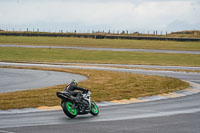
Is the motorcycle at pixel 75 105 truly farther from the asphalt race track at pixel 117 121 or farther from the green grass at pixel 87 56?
the green grass at pixel 87 56

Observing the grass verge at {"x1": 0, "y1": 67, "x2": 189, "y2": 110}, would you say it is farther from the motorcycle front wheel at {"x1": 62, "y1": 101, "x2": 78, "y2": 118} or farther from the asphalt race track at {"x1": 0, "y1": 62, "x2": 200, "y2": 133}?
the motorcycle front wheel at {"x1": 62, "y1": 101, "x2": 78, "y2": 118}

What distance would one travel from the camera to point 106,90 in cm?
2900

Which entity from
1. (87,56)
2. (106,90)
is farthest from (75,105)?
(87,56)

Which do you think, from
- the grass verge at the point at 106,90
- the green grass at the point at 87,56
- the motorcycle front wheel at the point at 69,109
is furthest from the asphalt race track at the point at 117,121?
the green grass at the point at 87,56

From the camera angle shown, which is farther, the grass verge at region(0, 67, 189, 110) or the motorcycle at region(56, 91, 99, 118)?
the grass verge at region(0, 67, 189, 110)

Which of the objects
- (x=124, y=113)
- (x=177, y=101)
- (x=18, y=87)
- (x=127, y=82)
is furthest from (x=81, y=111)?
(x=127, y=82)

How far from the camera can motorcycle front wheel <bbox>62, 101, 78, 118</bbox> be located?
18.0 m

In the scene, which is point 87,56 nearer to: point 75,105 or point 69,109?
point 75,105

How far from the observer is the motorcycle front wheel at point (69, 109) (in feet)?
59.1

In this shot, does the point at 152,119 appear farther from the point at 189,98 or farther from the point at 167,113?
the point at 189,98

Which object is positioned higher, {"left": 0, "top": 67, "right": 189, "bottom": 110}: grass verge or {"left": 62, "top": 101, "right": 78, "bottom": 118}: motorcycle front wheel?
{"left": 62, "top": 101, "right": 78, "bottom": 118}: motorcycle front wheel

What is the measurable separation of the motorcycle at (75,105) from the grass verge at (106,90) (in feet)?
13.5

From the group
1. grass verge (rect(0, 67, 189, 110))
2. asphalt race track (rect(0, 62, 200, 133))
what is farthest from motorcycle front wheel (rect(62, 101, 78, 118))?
grass verge (rect(0, 67, 189, 110))

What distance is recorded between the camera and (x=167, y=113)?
20.1 metres
